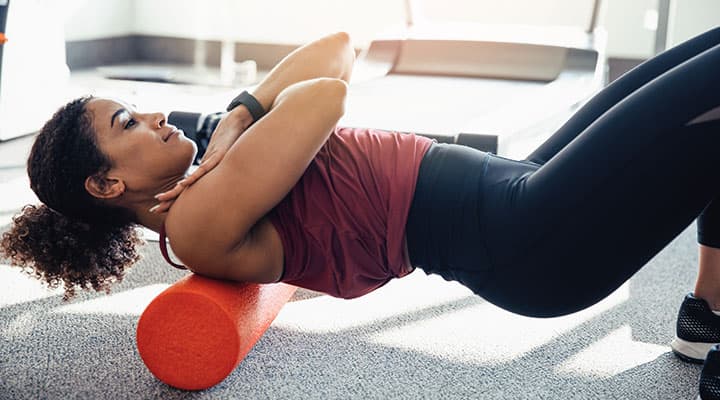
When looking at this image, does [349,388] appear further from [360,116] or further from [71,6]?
[71,6]

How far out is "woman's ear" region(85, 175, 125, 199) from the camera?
1.36 m

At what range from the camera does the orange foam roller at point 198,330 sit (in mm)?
1471

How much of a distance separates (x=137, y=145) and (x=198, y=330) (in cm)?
39

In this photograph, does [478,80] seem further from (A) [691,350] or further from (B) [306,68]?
(B) [306,68]

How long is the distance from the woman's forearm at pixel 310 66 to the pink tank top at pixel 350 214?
0.21 m

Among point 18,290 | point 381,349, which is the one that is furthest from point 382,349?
point 18,290

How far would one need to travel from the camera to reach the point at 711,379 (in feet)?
4.93

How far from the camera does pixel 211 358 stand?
1530 mm

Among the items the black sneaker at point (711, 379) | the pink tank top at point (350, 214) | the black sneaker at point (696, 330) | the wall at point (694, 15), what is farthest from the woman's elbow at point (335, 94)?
the wall at point (694, 15)

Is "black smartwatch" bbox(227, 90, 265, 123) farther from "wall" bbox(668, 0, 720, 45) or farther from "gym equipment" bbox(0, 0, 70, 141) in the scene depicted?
"wall" bbox(668, 0, 720, 45)

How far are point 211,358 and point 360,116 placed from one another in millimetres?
1305

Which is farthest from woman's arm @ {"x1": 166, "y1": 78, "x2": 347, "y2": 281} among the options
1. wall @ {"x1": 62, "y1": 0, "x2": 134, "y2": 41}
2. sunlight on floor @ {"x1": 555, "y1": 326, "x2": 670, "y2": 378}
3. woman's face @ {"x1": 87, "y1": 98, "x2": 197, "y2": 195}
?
wall @ {"x1": 62, "y1": 0, "x2": 134, "y2": 41}

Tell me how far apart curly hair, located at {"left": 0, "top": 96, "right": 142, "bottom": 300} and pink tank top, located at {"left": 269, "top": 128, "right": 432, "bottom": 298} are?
341mm

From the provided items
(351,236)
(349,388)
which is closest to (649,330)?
(349,388)
